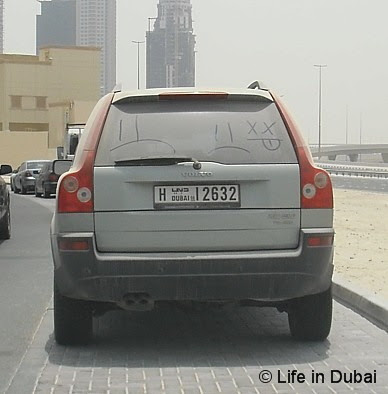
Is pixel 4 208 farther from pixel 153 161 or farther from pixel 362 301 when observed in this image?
pixel 153 161

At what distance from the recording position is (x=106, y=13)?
636ft

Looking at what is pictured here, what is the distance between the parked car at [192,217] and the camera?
7.04 meters

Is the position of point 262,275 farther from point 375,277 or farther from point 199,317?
point 375,277

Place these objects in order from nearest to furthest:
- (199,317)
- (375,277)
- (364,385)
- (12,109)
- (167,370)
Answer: (364,385), (167,370), (199,317), (375,277), (12,109)

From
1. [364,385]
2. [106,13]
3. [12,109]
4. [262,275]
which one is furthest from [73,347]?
[106,13]

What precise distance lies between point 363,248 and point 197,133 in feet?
28.0

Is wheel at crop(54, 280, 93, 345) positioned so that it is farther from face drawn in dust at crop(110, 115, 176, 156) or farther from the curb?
the curb

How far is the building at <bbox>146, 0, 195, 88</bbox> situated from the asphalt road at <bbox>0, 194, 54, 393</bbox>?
280 feet

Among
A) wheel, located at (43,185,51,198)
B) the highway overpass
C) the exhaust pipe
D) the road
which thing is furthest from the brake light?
the highway overpass

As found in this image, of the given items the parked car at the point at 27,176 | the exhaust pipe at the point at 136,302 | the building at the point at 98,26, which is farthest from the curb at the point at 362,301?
the building at the point at 98,26

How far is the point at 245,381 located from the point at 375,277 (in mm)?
5321

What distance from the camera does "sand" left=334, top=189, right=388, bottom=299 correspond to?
37.2 feet

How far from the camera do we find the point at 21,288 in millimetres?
11305

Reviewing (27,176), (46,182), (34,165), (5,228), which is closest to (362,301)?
(5,228)
